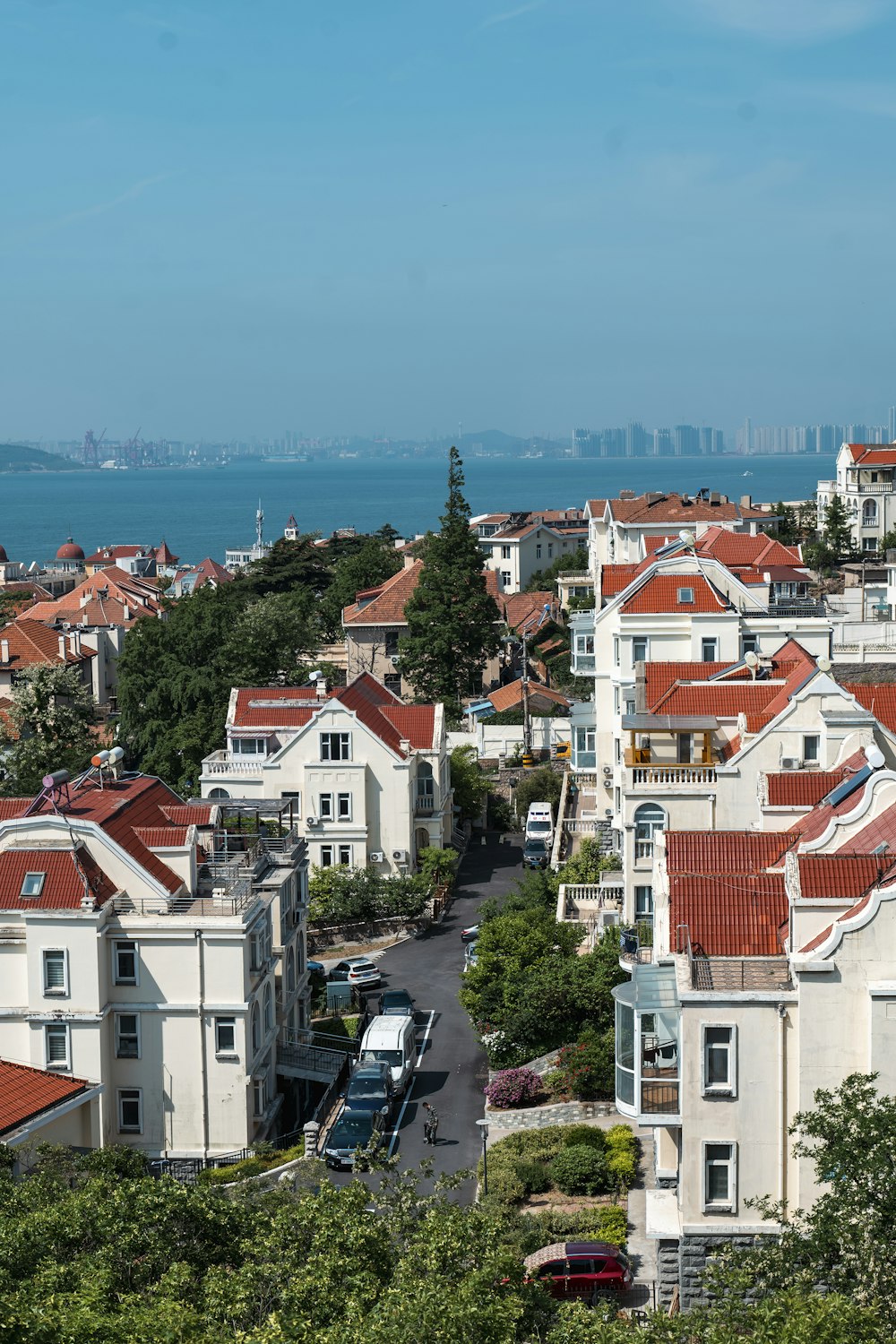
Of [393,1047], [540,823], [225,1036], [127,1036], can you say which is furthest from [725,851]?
[540,823]

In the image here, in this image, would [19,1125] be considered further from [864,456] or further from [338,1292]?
[864,456]

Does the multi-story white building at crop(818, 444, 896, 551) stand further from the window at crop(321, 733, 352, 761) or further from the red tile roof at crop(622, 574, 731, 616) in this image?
the window at crop(321, 733, 352, 761)

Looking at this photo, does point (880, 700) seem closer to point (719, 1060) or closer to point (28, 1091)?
point (719, 1060)

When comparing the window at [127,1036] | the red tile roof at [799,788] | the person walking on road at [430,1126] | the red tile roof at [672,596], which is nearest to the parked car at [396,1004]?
the person walking on road at [430,1126]

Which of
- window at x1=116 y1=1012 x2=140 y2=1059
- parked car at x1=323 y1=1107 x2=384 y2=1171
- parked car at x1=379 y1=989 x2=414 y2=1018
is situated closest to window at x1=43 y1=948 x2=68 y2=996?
window at x1=116 y1=1012 x2=140 y2=1059

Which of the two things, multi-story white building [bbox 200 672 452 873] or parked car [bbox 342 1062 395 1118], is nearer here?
parked car [bbox 342 1062 395 1118]

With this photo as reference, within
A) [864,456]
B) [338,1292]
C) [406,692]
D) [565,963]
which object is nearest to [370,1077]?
[565,963]
